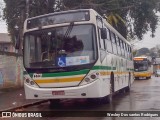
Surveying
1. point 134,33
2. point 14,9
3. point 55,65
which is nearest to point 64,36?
point 55,65

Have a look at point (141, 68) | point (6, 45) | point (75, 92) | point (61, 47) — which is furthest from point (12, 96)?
point (6, 45)

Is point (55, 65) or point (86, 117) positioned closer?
point (86, 117)

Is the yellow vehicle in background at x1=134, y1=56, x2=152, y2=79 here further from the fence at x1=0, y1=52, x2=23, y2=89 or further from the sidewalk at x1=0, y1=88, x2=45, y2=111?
the sidewalk at x1=0, y1=88, x2=45, y2=111

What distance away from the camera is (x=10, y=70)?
2144 centimetres

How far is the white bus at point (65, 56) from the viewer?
11.9 meters

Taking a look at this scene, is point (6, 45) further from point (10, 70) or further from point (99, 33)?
point (99, 33)

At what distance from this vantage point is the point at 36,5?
93.5 ft

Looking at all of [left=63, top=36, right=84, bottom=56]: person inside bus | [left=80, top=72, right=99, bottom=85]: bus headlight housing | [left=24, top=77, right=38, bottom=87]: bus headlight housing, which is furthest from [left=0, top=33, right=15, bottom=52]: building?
[left=80, top=72, right=99, bottom=85]: bus headlight housing

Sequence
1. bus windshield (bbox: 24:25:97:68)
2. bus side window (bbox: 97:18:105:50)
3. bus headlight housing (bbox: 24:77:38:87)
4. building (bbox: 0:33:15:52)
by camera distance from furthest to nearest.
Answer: building (bbox: 0:33:15:52)
bus side window (bbox: 97:18:105:50)
bus headlight housing (bbox: 24:77:38:87)
bus windshield (bbox: 24:25:97:68)

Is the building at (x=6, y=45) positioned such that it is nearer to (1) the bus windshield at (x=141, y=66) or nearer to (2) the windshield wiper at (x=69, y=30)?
(1) the bus windshield at (x=141, y=66)

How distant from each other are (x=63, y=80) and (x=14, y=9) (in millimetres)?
20175

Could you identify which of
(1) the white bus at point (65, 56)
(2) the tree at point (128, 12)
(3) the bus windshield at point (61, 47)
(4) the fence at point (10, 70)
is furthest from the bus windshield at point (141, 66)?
(3) the bus windshield at point (61, 47)

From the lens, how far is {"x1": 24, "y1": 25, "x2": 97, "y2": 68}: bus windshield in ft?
39.4

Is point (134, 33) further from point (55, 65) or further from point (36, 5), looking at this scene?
point (55, 65)
